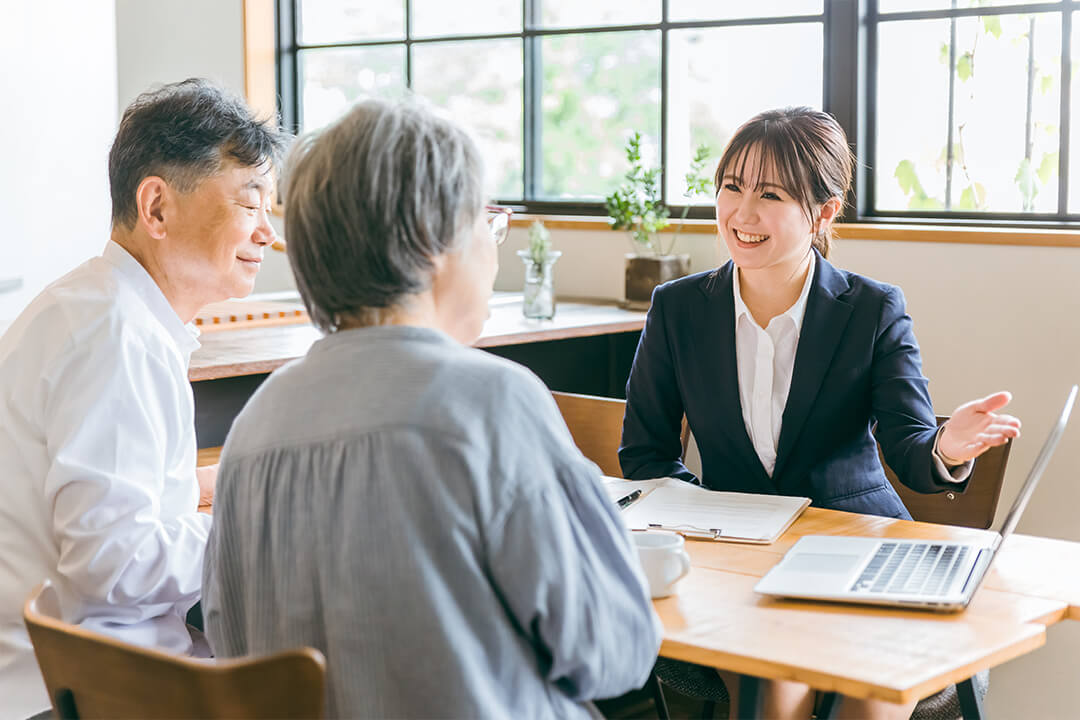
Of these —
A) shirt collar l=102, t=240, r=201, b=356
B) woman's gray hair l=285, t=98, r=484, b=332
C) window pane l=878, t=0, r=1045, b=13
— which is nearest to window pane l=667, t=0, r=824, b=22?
window pane l=878, t=0, r=1045, b=13

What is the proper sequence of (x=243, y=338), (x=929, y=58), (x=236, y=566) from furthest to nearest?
(x=929, y=58) < (x=243, y=338) < (x=236, y=566)

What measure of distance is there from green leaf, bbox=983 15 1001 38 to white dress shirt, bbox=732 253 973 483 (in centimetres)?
152

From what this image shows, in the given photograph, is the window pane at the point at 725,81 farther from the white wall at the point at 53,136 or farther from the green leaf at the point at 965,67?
the white wall at the point at 53,136

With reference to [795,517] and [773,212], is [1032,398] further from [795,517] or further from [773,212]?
[795,517]

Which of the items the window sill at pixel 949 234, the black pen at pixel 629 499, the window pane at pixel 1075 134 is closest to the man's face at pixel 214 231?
the black pen at pixel 629 499

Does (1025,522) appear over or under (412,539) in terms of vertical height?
under

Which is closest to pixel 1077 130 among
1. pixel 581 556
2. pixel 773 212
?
pixel 773 212

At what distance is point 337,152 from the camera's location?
3.62 feet

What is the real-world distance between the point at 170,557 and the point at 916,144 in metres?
2.68

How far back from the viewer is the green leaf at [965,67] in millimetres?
3342

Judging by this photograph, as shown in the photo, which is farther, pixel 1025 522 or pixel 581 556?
pixel 1025 522

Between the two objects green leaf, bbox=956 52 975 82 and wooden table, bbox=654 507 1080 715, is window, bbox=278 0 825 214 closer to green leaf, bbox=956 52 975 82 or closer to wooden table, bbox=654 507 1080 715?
green leaf, bbox=956 52 975 82

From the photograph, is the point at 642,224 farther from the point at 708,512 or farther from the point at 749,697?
the point at 749,697

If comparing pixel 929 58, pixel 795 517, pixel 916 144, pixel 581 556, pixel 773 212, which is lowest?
pixel 795 517
